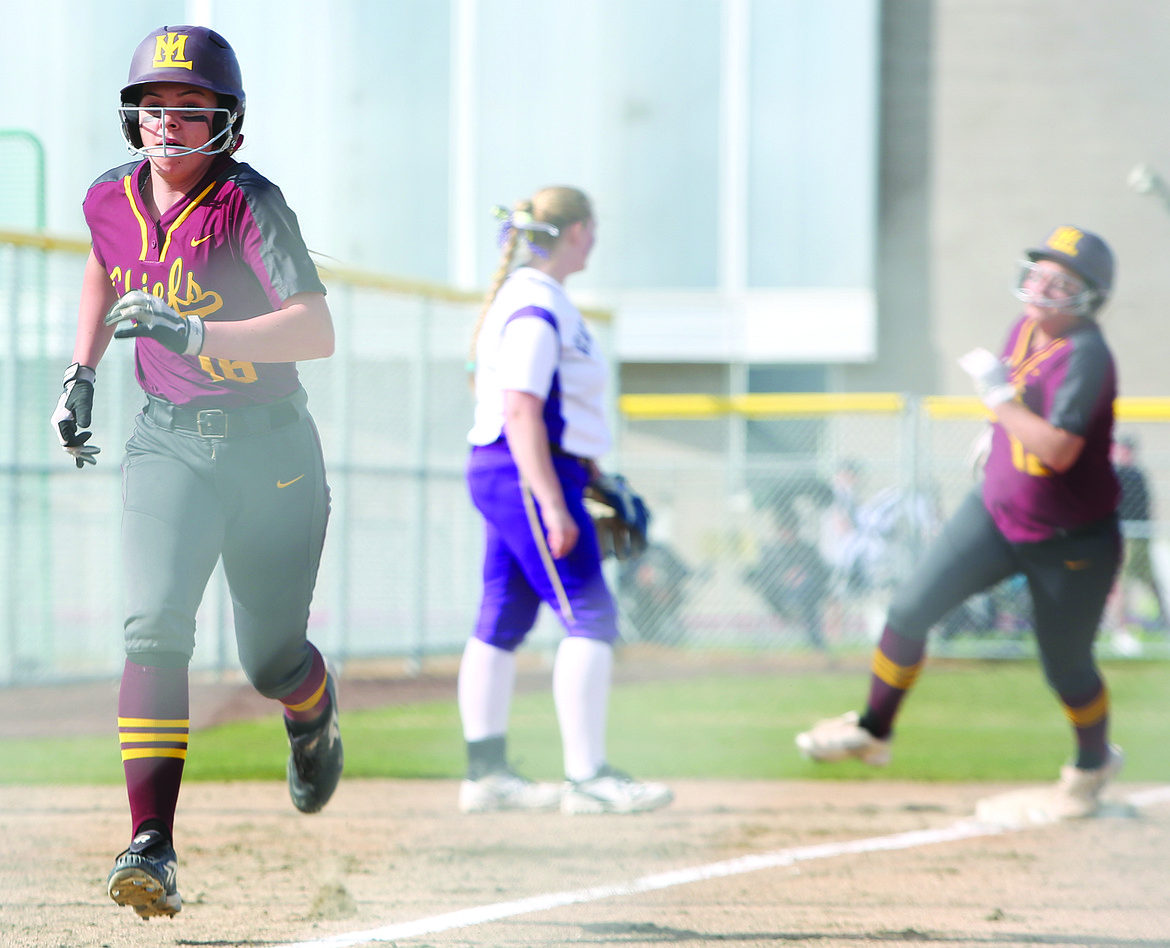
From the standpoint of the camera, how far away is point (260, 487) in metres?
2.78

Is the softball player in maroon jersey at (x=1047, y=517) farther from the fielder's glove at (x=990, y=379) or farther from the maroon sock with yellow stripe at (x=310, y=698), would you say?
the maroon sock with yellow stripe at (x=310, y=698)

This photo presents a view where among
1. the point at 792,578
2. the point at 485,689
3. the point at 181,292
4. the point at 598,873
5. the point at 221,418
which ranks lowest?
A: the point at 792,578

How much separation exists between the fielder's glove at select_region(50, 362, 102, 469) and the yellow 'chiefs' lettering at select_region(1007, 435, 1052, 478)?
298cm

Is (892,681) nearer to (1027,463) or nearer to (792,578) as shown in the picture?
(1027,463)

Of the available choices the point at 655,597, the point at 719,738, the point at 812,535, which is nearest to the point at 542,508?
the point at 719,738

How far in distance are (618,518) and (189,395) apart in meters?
2.09

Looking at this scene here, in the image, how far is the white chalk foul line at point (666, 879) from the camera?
308 cm

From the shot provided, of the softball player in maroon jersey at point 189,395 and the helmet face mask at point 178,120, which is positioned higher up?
the helmet face mask at point 178,120

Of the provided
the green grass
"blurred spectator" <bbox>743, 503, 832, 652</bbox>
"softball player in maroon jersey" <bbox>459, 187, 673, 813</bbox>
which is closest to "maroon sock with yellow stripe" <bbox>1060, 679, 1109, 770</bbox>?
the green grass

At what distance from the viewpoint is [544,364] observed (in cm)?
420

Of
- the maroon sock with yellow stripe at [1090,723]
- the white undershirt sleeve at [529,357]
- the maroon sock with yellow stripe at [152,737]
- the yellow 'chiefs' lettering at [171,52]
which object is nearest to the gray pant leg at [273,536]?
the maroon sock with yellow stripe at [152,737]

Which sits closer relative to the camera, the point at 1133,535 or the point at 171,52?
the point at 171,52

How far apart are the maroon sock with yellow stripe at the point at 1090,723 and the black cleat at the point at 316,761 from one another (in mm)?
2559

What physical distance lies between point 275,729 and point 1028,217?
12.4 meters
